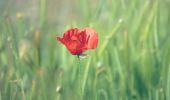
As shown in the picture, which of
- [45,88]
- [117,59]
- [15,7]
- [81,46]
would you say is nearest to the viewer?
[81,46]

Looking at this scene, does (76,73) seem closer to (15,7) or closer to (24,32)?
(24,32)

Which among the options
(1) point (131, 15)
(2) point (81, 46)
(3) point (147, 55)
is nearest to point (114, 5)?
(1) point (131, 15)

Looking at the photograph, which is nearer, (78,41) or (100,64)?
(78,41)

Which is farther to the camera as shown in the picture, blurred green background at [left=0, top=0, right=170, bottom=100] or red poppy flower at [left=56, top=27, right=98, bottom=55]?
blurred green background at [left=0, top=0, right=170, bottom=100]

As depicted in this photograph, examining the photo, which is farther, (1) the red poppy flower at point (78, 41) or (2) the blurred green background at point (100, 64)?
(2) the blurred green background at point (100, 64)
